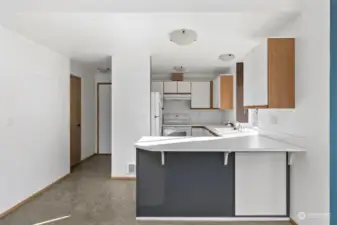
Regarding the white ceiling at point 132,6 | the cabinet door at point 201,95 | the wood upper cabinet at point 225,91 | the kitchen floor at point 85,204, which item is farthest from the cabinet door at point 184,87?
the white ceiling at point 132,6

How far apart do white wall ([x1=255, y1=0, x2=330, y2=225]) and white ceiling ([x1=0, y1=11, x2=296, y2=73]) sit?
336 mm

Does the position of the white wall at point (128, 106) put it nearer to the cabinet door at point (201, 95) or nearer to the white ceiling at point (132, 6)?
the white ceiling at point (132, 6)

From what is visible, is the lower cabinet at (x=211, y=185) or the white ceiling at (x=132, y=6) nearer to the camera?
the white ceiling at (x=132, y=6)

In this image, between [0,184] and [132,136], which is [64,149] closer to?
[132,136]

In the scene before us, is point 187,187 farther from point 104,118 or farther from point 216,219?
point 104,118

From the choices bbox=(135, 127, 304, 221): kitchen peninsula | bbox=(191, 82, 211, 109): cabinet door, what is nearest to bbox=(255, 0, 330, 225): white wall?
bbox=(135, 127, 304, 221): kitchen peninsula

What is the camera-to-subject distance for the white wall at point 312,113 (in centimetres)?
259

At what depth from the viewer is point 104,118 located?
826 cm

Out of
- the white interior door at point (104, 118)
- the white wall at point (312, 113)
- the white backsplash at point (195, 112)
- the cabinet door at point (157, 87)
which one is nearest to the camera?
the white wall at point (312, 113)

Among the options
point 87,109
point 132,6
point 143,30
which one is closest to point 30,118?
point 143,30

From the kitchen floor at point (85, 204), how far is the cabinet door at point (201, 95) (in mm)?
3135

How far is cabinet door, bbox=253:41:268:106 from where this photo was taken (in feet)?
10.4

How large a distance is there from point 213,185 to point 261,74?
141 centimetres

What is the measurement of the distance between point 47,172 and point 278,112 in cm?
372
